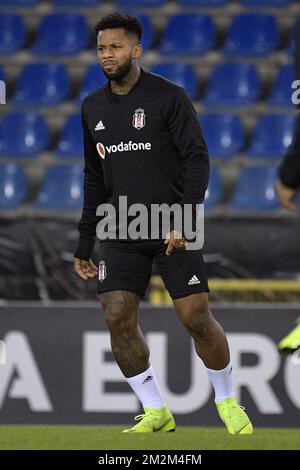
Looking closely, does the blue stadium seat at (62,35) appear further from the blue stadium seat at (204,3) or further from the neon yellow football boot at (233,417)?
the neon yellow football boot at (233,417)

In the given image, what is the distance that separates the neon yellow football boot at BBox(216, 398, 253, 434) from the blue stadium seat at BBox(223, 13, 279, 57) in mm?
7743

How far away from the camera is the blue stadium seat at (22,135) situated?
12227 millimetres

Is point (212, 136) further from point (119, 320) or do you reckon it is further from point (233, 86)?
point (119, 320)

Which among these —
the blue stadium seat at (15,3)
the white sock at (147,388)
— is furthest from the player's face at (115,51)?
the blue stadium seat at (15,3)

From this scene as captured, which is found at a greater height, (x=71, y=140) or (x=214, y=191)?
(x=71, y=140)

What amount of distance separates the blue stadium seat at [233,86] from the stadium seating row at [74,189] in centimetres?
117

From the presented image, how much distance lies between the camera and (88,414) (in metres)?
8.41

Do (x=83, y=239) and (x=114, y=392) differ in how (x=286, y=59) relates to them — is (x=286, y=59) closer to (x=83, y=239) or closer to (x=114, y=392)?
(x=114, y=392)

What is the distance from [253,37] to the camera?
13180 millimetres

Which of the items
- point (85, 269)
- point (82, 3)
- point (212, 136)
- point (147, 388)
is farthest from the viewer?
point (82, 3)

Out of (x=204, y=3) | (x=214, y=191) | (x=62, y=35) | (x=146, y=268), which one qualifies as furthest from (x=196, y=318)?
(x=204, y=3)

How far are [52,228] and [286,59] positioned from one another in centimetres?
466

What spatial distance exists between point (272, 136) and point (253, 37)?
1586 millimetres
